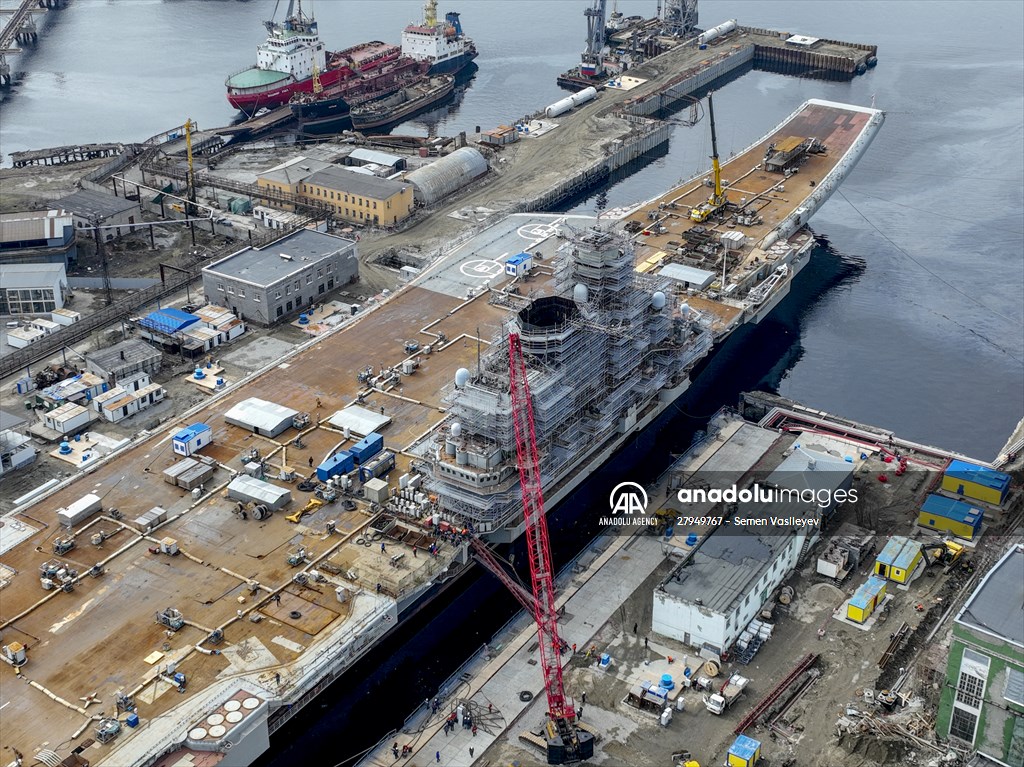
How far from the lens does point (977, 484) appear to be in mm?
98125

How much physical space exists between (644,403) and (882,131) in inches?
4153

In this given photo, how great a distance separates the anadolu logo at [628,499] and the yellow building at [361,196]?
6046cm

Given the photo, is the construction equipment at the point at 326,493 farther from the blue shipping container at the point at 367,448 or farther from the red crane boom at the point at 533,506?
the red crane boom at the point at 533,506

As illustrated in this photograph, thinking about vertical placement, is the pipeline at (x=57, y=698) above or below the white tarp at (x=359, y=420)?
below

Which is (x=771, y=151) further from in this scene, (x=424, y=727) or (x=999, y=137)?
(x=424, y=727)

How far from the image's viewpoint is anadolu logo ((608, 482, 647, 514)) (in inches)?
3999

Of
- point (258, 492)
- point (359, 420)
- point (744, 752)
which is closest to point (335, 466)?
point (258, 492)

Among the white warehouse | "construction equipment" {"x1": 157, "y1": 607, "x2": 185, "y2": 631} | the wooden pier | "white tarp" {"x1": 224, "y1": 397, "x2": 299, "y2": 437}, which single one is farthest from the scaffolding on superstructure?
the wooden pier

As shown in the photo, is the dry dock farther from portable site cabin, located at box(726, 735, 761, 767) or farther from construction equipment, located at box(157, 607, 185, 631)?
construction equipment, located at box(157, 607, 185, 631)

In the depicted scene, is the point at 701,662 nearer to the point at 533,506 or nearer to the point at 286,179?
the point at 533,506

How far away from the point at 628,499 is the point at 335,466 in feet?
85.0

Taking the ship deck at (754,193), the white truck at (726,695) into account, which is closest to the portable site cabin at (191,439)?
the white truck at (726,695)

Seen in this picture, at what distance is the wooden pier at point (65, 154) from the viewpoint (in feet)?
565

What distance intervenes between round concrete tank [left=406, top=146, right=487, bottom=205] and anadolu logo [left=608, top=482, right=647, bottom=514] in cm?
6589
